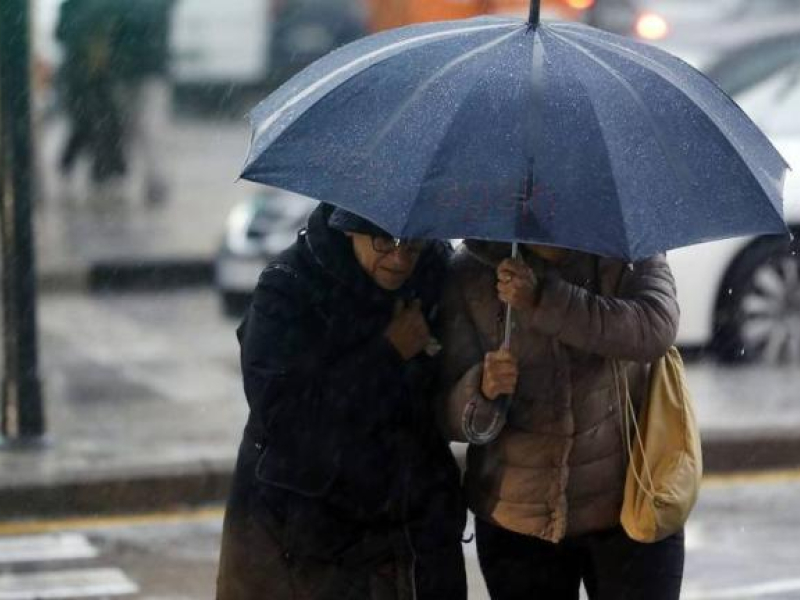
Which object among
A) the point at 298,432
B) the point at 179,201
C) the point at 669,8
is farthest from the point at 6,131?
the point at 669,8

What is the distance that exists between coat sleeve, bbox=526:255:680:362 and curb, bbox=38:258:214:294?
8.81 metres

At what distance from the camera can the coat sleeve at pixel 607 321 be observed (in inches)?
163

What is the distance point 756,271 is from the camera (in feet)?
33.8

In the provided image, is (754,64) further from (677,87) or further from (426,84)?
(426,84)

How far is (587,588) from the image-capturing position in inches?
175

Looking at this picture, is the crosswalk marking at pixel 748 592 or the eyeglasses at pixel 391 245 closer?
the eyeglasses at pixel 391 245

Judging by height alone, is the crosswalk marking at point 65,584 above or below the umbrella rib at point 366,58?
below

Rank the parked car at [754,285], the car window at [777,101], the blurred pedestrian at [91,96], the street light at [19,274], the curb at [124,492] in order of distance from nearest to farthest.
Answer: the curb at [124,492], the street light at [19,274], the parked car at [754,285], the car window at [777,101], the blurred pedestrian at [91,96]

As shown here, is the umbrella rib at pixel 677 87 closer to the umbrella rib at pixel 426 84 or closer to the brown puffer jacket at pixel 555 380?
the umbrella rib at pixel 426 84

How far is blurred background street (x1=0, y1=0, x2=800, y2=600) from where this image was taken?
24.3ft

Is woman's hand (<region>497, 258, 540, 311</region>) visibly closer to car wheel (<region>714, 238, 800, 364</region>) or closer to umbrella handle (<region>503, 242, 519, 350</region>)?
umbrella handle (<region>503, 242, 519, 350</region>)

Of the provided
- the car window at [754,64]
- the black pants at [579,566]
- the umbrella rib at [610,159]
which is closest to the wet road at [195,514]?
the car window at [754,64]

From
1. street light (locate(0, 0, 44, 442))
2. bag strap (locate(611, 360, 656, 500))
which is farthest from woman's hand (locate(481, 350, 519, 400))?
street light (locate(0, 0, 44, 442))

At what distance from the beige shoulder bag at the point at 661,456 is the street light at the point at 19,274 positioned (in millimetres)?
4536
